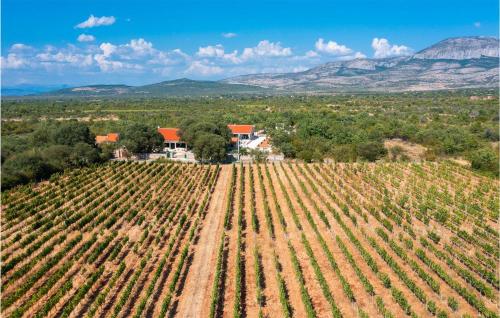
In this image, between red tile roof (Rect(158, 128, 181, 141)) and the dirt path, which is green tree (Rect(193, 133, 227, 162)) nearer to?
red tile roof (Rect(158, 128, 181, 141))

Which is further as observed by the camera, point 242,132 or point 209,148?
point 242,132

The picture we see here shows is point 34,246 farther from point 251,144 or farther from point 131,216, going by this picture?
point 251,144

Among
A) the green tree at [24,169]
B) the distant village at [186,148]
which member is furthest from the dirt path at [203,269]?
the distant village at [186,148]

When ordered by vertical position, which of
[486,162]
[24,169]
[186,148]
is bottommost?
[486,162]

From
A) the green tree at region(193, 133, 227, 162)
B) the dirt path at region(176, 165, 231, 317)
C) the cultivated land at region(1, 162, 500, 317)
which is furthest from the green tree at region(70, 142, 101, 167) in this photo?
the dirt path at region(176, 165, 231, 317)

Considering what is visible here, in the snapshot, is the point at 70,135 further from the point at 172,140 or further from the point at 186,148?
the point at 186,148

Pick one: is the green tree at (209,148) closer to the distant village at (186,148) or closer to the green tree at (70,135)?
the distant village at (186,148)

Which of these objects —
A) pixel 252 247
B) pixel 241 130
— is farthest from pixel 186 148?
pixel 252 247
